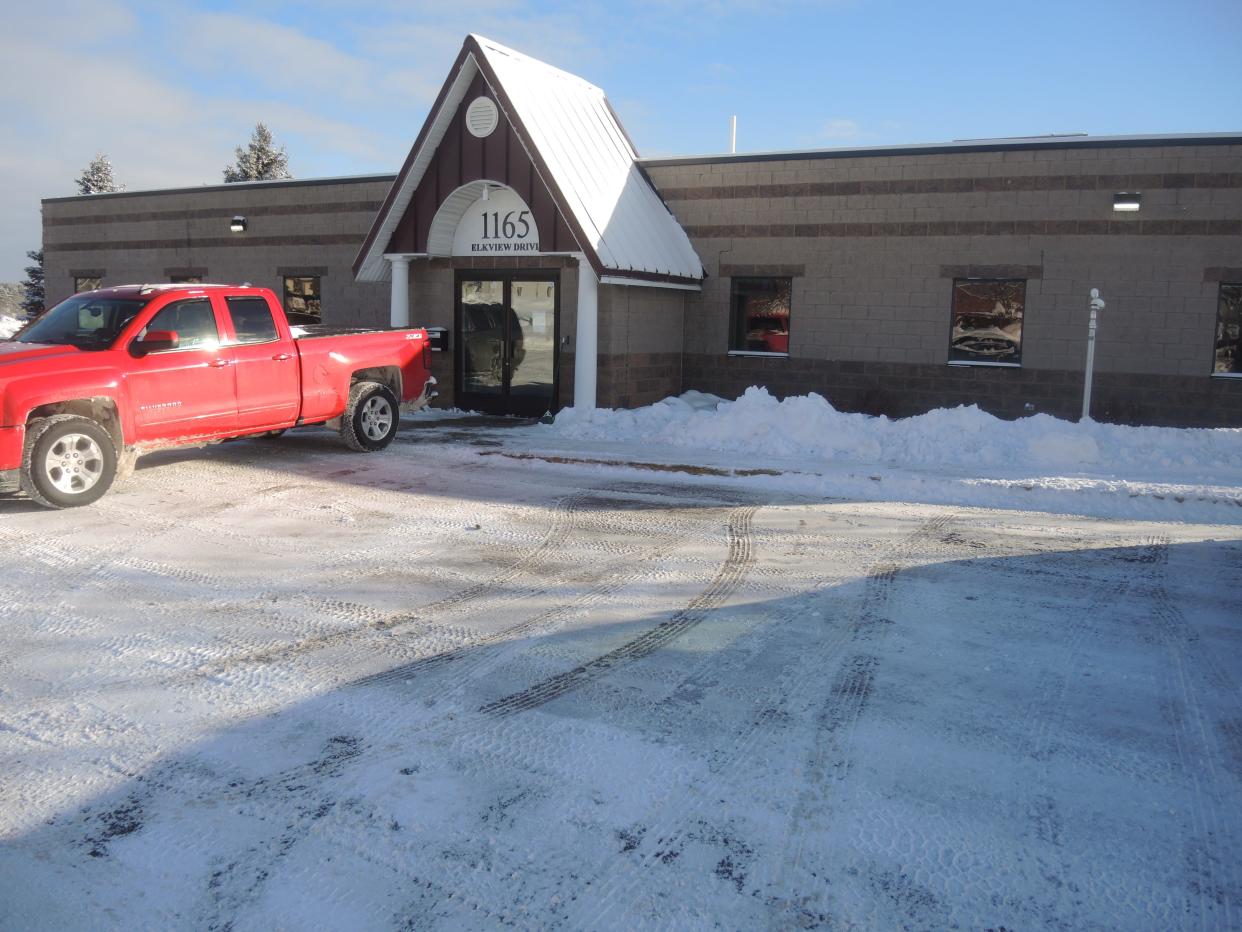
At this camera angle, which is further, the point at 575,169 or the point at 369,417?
the point at 575,169

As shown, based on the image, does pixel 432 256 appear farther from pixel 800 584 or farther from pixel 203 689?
pixel 203 689

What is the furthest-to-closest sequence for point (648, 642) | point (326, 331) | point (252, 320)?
point (326, 331)
point (252, 320)
point (648, 642)

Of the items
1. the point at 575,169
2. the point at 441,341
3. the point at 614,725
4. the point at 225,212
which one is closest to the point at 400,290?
the point at 441,341

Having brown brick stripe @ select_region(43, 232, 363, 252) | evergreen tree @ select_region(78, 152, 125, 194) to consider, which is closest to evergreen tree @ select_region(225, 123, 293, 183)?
evergreen tree @ select_region(78, 152, 125, 194)

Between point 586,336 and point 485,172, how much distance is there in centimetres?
319

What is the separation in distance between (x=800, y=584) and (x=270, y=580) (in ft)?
12.8

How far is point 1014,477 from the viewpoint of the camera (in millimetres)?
11781

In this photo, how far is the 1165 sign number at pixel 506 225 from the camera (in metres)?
17.2

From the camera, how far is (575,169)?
1720 centimetres

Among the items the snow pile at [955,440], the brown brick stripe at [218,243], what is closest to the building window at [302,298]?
the brown brick stripe at [218,243]

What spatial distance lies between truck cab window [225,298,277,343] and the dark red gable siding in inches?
232

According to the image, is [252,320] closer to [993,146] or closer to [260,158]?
[993,146]

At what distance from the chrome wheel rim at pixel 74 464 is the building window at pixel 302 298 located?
47.3ft

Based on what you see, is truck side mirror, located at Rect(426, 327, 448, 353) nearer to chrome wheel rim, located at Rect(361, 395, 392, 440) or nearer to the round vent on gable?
the round vent on gable
